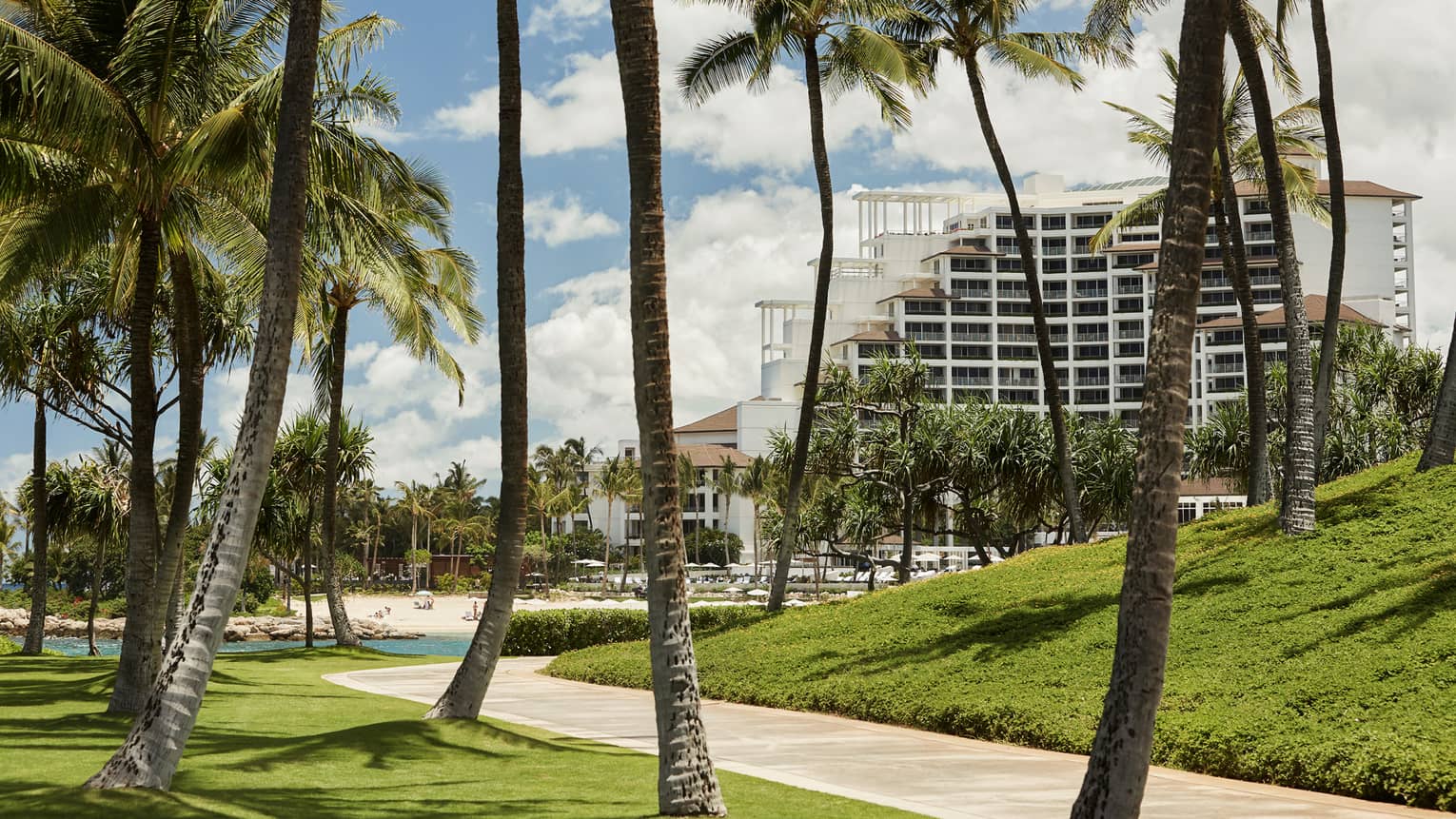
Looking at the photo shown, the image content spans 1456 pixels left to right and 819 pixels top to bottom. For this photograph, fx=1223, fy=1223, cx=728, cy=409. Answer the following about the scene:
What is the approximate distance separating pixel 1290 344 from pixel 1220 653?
6.95m

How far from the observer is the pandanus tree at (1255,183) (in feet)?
75.3

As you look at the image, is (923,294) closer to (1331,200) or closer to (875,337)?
(875,337)

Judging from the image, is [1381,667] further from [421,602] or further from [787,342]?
[787,342]

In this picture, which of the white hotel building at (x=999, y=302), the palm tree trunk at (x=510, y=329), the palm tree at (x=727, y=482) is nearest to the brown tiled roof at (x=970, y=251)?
the white hotel building at (x=999, y=302)

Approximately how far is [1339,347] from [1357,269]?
74.1m

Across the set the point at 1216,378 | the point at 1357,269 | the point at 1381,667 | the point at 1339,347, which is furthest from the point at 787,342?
the point at 1381,667

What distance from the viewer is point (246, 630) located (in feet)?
141

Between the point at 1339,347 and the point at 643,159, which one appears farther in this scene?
the point at 1339,347

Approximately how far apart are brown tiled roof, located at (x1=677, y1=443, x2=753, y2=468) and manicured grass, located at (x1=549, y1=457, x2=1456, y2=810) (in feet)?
315

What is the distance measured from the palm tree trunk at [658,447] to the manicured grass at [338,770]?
0.54 meters

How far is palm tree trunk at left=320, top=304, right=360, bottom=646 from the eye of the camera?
87.6 ft

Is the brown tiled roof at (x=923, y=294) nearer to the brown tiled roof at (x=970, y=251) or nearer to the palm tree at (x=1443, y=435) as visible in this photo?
the brown tiled roof at (x=970, y=251)

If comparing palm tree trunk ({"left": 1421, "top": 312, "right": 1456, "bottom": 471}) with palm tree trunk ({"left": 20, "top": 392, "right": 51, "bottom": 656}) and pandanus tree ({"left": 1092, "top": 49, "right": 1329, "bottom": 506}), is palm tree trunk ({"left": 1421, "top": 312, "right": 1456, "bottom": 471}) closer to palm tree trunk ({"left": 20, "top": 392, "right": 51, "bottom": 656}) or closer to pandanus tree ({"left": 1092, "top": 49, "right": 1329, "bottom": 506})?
pandanus tree ({"left": 1092, "top": 49, "right": 1329, "bottom": 506})

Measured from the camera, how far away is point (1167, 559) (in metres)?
6.83
